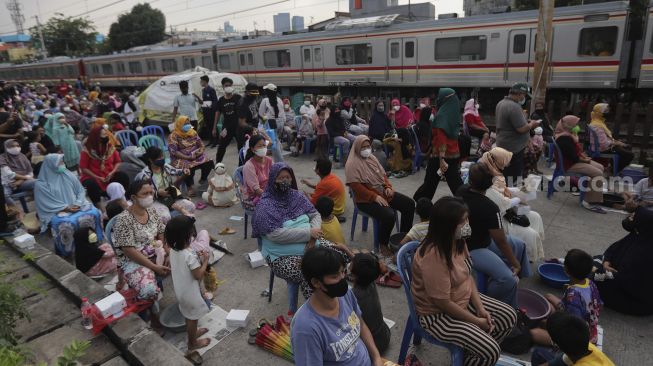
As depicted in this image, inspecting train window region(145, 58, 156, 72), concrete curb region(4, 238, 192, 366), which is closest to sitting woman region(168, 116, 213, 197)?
concrete curb region(4, 238, 192, 366)

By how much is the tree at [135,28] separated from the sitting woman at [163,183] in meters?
48.0

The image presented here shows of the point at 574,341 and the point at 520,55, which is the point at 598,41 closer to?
the point at 520,55

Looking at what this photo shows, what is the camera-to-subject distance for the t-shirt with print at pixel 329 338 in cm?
186

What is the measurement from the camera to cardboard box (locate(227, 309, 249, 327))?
325 centimetres

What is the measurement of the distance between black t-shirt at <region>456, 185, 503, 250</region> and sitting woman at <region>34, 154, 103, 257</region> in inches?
162

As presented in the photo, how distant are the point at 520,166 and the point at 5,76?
49.2 metres

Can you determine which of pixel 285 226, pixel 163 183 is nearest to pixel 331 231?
pixel 285 226

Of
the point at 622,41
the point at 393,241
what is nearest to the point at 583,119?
the point at 622,41

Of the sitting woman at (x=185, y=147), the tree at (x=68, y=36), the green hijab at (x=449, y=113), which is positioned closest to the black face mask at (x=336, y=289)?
the green hijab at (x=449, y=113)

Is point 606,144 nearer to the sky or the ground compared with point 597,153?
nearer to the sky

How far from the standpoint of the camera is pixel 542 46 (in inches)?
313

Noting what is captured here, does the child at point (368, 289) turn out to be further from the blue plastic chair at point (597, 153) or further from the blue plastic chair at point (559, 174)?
the blue plastic chair at point (597, 153)

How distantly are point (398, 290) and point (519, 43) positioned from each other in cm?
1049

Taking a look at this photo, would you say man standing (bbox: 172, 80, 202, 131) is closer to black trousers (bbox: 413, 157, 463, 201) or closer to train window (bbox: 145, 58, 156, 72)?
black trousers (bbox: 413, 157, 463, 201)
